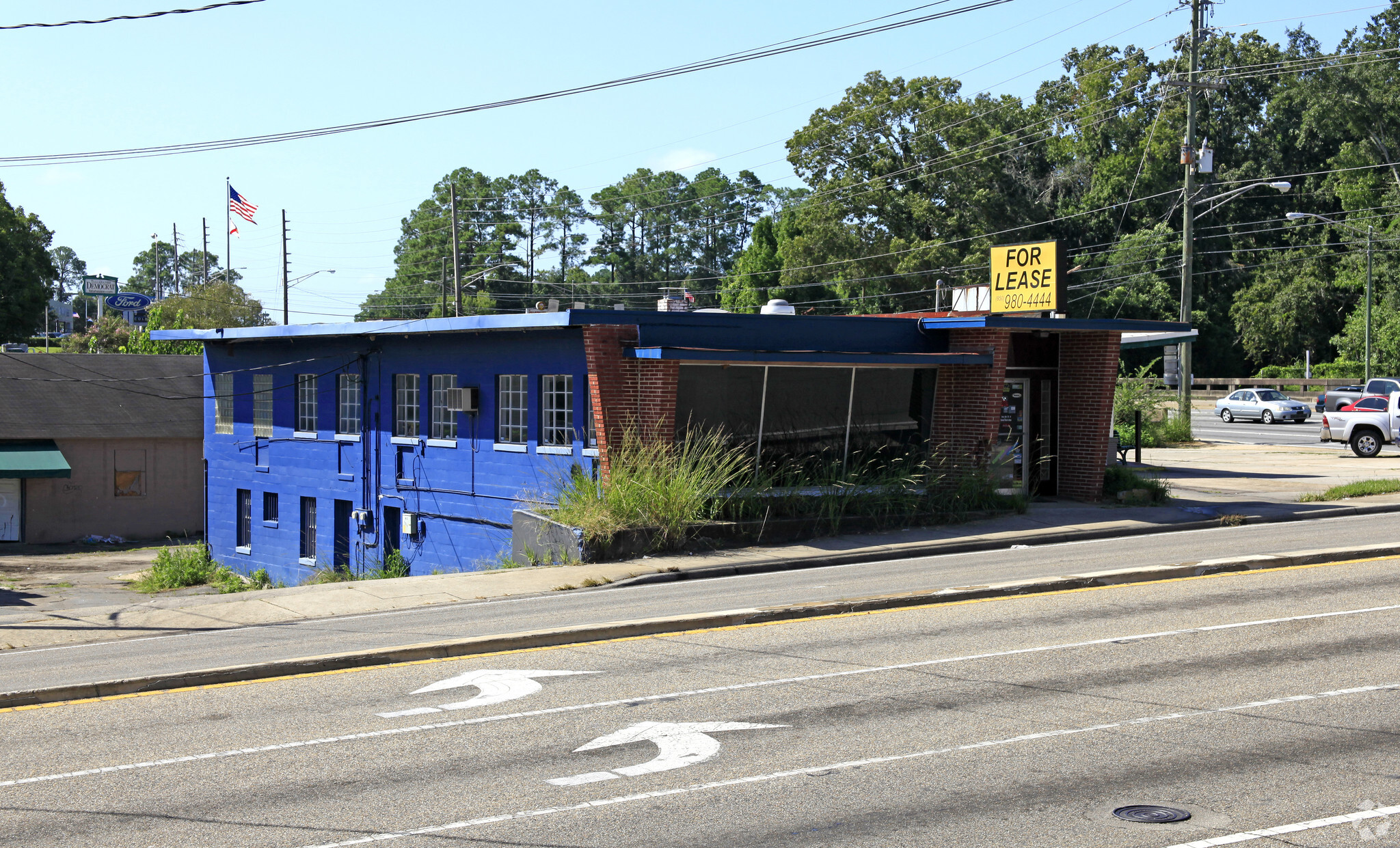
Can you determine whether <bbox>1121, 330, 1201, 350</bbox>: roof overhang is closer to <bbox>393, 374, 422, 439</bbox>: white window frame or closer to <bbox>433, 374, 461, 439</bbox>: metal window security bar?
<bbox>433, 374, 461, 439</bbox>: metal window security bar

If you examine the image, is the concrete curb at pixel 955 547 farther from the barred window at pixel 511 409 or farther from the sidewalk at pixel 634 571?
the barred window at pixel 511 409

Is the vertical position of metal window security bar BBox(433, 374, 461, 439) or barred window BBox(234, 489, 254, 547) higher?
metal window security bar BBox(433, 374, 461, 439)

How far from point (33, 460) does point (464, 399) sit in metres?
18.9

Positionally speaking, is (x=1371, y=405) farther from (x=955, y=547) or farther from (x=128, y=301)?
(x=128, y=301)

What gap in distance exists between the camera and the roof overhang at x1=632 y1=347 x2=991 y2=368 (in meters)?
18.8

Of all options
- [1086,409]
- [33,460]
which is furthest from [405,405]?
[33,460]

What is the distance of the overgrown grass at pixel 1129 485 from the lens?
896 inches

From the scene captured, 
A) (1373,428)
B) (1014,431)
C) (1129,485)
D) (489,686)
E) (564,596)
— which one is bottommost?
(564,596)

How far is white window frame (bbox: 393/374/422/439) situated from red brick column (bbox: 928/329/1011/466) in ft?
34.3

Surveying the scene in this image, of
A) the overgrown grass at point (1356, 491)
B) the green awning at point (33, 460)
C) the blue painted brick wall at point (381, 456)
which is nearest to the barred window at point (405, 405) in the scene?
the blue painted brick wall at point (381, 456)

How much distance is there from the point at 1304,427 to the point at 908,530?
3737 cm

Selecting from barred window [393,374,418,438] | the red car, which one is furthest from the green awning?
the red car

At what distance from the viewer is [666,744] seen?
7816 millimetres

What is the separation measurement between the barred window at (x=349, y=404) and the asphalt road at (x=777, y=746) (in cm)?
1682
